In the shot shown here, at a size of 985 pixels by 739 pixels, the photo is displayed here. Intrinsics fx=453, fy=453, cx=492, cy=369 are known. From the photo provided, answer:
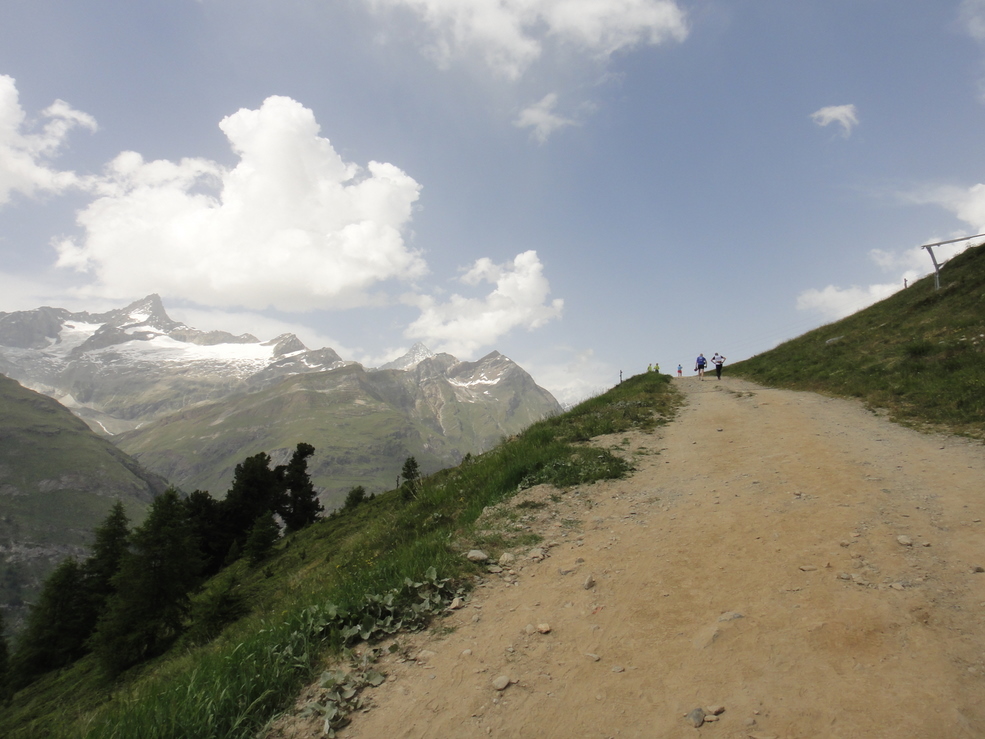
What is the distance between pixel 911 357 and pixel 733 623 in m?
22.4

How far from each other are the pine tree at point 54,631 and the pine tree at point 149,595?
23554 millimetres

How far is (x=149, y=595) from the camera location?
26.0m

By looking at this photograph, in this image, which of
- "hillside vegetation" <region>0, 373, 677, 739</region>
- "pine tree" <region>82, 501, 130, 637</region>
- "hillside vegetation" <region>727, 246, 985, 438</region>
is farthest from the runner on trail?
"pine tree" <region>82, 501, 130, 637</region>

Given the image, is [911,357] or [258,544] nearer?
[911,357]

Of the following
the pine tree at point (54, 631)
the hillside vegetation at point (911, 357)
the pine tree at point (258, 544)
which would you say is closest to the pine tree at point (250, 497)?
the pine tree at point (54, 631)

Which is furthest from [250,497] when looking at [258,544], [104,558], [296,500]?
[258,544]

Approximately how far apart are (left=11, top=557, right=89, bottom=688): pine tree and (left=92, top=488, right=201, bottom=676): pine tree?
23.6 m

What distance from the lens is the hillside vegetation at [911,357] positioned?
15.0 m

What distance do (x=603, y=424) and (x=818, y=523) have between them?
8.50 m

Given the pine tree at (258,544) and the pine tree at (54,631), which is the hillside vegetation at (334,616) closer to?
the pine tree at (258,544)

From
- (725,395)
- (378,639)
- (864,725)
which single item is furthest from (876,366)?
(378,639)

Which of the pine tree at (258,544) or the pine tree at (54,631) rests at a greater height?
the pine tree at (258,544)

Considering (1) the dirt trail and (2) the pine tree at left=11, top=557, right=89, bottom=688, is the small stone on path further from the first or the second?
(2) the pine tree at left=11, top=557, right=89, bottom=688

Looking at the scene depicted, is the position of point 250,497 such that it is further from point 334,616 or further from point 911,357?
point 911,357
